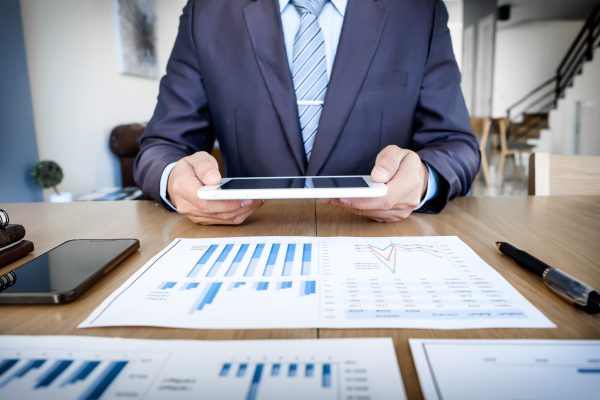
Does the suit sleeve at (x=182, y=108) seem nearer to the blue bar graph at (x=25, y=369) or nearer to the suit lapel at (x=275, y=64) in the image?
the suit lapel at (x=275, y=64)

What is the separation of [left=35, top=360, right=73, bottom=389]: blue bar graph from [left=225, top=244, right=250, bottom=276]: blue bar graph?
19 cm

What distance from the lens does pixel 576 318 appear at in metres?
0.34

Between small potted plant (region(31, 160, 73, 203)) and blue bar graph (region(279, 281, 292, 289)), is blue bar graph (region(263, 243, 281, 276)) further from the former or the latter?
small potted plant (region(31, 160, 73, 203))

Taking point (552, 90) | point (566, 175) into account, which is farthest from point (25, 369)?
point (552, 90)

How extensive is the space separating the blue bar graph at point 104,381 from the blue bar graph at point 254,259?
18cm

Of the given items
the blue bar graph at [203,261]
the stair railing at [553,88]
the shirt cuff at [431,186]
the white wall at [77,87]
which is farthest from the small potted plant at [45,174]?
the stair railing at [553,88]

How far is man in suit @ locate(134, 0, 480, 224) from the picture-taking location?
3.22ft

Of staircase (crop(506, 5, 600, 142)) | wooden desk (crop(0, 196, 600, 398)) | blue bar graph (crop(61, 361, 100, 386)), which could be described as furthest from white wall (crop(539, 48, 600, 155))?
blue bar graph (crop(61, 361, 100, 386))

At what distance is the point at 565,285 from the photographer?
37 cm

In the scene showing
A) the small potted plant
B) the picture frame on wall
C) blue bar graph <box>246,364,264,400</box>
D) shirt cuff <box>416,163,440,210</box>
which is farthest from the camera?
the picture frame on wall

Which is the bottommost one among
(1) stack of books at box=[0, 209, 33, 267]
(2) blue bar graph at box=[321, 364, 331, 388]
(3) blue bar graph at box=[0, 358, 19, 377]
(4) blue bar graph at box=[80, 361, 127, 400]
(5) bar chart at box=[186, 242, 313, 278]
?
(2) blue bar graph at box=[321, 364, 331, 388]

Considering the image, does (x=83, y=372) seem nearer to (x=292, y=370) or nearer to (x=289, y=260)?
(x=292, y=370)

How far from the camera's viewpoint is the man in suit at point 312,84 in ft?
3.22

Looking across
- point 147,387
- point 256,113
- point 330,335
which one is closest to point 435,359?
point 330,335
